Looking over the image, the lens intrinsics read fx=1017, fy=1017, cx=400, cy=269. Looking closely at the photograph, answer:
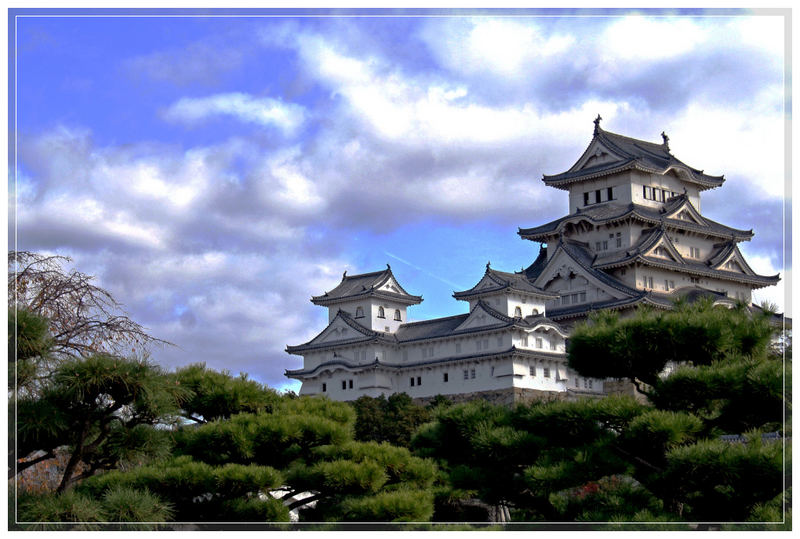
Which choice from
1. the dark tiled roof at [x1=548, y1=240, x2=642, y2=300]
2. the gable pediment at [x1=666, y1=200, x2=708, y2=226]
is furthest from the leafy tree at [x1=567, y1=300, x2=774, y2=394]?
the gable pediment at [x1=666, y1=200, x2=708, y2=226]

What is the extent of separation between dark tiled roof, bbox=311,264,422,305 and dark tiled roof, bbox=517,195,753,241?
23.1 feet

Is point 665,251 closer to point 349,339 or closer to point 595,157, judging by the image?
point 595,157

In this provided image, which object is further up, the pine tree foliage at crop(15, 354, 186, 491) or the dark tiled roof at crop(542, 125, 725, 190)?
the dark tiled roof at crop(542, 125, 725, 190)

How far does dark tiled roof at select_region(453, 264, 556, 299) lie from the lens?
46.9m

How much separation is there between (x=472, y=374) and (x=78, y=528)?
38.0 metres

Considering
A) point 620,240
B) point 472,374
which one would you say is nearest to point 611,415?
point 472,374

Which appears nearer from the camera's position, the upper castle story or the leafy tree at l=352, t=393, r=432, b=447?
the leafy tree at l=352, t=393, r=432, b=447

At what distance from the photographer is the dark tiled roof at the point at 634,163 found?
5003 cm

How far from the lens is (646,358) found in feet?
44.1

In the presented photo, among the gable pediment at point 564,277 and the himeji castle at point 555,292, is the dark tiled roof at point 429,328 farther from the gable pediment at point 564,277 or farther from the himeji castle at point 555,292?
the gable pediment at point 564,277

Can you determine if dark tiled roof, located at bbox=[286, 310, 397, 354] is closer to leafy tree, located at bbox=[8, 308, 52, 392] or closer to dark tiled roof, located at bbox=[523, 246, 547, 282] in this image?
dark tiled roof, located at bbox=[523, 246, 547, 282]

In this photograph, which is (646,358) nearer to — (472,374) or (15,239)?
(15,239)

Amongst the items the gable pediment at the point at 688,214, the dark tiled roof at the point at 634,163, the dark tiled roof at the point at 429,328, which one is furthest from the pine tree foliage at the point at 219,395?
the gable pediment at the point at 688,214

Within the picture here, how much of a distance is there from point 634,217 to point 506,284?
7438 millimetres
